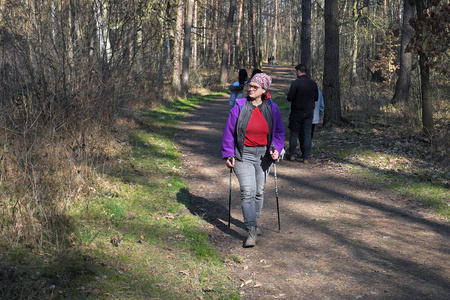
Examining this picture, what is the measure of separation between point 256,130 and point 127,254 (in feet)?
7.27

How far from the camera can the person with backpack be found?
5691 millimetres

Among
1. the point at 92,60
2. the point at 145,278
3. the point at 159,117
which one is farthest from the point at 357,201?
the point at 159,117

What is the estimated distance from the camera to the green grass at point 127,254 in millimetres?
4125

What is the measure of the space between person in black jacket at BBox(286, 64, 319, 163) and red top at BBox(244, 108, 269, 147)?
4.77 meters

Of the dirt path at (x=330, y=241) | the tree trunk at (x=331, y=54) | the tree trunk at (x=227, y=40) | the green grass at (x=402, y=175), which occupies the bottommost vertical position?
the dirt path at (x=330, y=241)

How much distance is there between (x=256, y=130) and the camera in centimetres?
574

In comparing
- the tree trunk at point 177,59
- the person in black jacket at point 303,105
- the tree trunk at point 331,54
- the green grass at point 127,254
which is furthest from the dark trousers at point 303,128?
the tree trunk at point 177,59

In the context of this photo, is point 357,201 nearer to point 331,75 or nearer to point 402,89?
point 331,75

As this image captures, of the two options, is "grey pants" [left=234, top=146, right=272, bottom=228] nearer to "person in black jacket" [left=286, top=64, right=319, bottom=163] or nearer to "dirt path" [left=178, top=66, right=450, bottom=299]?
"dirt path" [left=178, top=66, right=450, bottom=299]

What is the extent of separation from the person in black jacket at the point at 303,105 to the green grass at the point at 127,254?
3.76 m

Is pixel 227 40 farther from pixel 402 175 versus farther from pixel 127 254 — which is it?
pixel 127 254

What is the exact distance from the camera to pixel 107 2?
331 inches

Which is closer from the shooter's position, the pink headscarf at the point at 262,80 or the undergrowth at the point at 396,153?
the pink headscarf at the point at 262,80

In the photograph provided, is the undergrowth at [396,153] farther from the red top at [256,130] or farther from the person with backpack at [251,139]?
the red top at [256,130]
